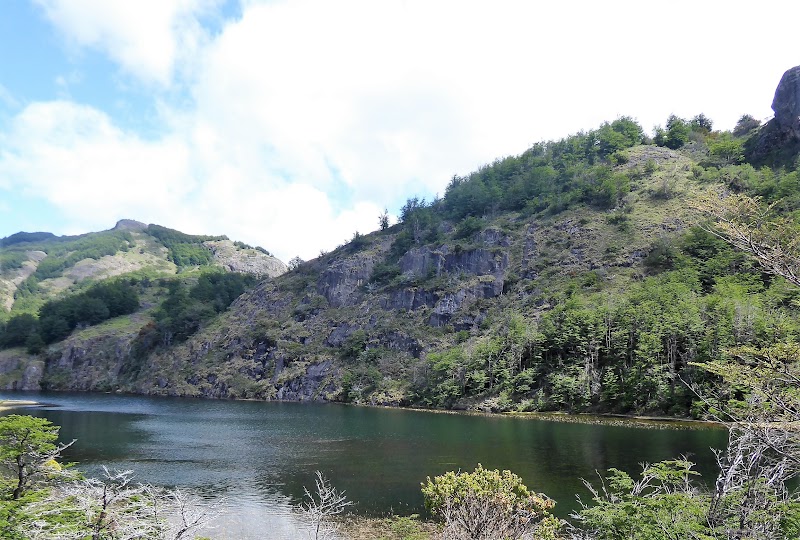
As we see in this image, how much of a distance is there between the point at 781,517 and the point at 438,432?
150 feet

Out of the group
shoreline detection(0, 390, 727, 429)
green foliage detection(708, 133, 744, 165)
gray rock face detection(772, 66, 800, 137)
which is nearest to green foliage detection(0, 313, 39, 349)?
shoreline detection(0, 390, 727, 429)

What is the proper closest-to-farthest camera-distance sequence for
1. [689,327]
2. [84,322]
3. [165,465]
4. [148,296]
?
[165,465]
[689,327]
[84,322]
[148,296]

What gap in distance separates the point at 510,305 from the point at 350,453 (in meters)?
69.5

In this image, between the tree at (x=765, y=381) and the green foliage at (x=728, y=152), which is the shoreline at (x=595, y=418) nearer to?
the tree at (x=765, y=381)

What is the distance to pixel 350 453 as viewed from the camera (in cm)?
4378

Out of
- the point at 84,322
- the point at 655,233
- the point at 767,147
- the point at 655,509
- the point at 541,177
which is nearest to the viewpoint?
the point at 655,509

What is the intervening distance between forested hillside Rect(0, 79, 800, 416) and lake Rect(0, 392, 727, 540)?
18.5m

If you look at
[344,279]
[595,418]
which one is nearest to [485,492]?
[595,418]

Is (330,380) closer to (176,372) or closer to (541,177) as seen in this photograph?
(176,372)

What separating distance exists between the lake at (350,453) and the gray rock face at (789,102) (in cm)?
9590

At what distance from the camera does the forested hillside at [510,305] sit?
7375 cm

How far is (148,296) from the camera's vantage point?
600 ft

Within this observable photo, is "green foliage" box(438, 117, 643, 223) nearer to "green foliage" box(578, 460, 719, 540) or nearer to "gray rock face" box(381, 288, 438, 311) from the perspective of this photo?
"gray rock face" box(381, 288, 438, 311)

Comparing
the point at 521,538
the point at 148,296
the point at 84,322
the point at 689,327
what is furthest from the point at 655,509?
the point at 148,296
